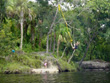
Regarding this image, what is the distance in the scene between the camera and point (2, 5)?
23562 mm

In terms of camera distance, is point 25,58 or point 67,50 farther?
point 67,50

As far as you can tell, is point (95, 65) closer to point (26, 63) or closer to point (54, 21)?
point (54, 21)

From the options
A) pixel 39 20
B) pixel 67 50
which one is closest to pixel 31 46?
pixel 39 20

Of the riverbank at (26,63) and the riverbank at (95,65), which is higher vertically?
the riverbank at (26,63)

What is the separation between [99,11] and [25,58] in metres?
19.6

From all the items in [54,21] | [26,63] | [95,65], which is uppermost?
[54,21]

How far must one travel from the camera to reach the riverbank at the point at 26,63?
31.9 metres

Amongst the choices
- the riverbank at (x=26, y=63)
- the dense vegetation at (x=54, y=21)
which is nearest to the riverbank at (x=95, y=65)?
the dense vegetation at (x=54, y=21)

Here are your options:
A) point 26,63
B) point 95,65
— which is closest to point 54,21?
point 26,63

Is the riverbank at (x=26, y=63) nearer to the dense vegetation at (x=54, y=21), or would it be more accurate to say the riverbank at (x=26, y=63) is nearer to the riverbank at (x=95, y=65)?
the dense vegetation at (x=54, y=21)

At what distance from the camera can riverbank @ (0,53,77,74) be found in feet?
105

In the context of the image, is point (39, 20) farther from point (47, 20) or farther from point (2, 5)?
point (2, 5)

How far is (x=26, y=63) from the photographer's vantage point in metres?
34.5

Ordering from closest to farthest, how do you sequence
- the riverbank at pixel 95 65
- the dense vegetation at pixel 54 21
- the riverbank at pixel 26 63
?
the riverbank at pixel 26 63
the dense vegetation at pixel 54 21
the riverbank at pixel 95 65
